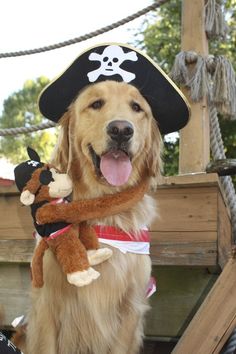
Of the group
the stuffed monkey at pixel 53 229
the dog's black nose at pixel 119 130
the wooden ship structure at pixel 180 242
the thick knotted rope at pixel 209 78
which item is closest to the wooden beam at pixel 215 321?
the wooden ship structure at pixel 180 242

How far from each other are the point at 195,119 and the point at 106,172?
4.19ft

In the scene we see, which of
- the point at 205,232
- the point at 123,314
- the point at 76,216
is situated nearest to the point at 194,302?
the point at 205,232

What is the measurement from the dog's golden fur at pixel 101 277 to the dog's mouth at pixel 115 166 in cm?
3

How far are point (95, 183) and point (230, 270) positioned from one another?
746mm

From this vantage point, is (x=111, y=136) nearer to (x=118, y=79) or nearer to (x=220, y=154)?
(x=118, y=79)

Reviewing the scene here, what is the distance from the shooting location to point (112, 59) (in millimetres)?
2135

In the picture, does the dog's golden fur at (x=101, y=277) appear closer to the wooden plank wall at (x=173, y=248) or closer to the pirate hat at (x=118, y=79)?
the pirate hat at (x=118, y=79)

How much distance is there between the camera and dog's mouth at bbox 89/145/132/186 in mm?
2049

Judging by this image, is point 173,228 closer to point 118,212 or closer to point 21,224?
point 118,212

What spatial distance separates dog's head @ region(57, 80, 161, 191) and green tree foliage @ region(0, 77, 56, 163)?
64.1 feet

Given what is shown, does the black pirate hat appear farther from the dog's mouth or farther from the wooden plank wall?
the wooden plank wall

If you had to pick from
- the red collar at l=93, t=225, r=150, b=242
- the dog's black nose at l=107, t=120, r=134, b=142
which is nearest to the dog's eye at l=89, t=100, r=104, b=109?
the dog's black nose at l=107, t=120, r=134, b=142

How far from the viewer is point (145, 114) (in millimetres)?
2291

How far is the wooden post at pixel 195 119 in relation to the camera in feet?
10.2
